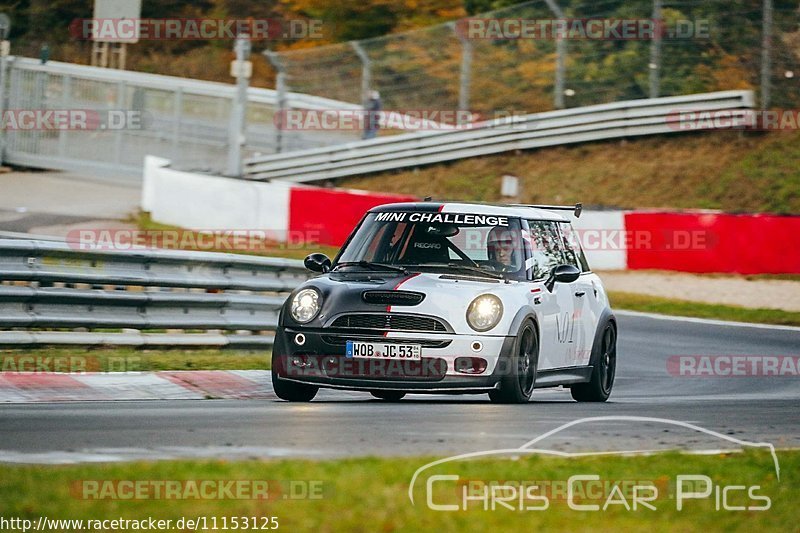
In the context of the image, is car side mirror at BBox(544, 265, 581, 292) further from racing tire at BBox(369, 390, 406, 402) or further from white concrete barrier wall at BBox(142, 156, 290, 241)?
white concrete barrier wall at BBox(142, 156, 290, 241)

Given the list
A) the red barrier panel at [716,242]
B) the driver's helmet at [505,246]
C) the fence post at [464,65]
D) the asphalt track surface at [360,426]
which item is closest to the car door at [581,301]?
the asphalt track surface at [360,426]

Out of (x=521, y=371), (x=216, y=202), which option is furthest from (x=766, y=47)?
(x=521, y=371)

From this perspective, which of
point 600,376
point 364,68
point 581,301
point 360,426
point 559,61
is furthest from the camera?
point 364,68

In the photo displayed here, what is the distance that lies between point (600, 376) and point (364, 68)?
59.2 ft

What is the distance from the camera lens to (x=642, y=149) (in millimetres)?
29016

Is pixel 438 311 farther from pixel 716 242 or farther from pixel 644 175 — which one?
pixel 644 175

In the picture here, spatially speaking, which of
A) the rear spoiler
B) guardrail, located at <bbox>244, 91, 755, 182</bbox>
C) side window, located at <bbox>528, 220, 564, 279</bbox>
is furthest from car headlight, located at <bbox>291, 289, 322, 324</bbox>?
guardrail, located at <bbox>244, 91, 755, 182</bbox>

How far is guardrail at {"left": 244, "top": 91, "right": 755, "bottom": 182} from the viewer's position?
94.8 feet

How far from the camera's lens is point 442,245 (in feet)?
34.6

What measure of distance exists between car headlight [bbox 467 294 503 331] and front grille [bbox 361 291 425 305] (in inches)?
13.3

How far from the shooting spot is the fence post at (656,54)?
1043 inches

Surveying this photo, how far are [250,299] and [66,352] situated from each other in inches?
79.4

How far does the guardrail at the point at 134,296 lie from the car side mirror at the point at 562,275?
3.78 meters

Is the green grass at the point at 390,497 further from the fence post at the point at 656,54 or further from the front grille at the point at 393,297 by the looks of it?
the fence post at the point at 656,54
